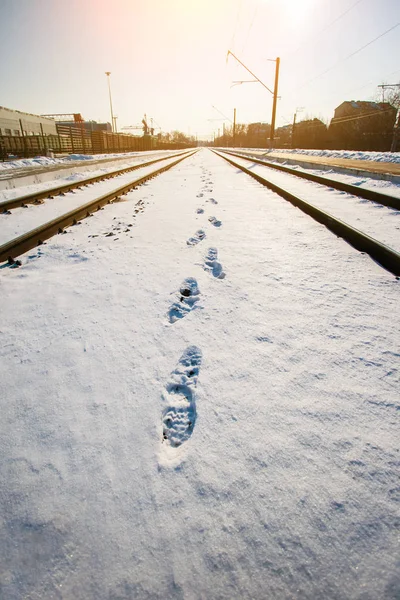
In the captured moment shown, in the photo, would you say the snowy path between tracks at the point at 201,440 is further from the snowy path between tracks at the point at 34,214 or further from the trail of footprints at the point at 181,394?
the snowy path between tracks at the point at 34,214

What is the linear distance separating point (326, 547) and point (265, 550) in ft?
0.49

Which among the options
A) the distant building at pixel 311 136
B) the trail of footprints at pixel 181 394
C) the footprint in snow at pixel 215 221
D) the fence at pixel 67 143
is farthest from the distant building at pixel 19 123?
the distant building at pixel 311 136

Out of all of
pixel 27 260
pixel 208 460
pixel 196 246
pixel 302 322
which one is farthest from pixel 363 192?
pixel 208 460

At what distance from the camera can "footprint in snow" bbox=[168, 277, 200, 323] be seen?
1.84 metres

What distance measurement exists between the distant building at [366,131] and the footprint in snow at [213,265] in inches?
1952

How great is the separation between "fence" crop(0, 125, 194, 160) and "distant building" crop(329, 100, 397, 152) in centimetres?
3223

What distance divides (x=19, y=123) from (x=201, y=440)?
1602 inches

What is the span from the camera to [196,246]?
10.0 feet

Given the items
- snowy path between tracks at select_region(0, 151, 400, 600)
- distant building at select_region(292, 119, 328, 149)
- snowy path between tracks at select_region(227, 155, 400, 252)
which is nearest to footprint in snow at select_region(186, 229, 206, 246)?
snowy path between tracks at select_region(0, 151, 400, 600)

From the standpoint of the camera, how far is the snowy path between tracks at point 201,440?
0.72m

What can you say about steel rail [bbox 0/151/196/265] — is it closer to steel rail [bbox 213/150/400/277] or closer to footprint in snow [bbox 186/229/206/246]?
footprint in snow [bbox 186/229/206/246]

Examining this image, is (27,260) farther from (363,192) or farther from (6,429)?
(363,192)

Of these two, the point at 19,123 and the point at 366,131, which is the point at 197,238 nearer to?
the point at 19,123

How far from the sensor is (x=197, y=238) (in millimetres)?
3297
